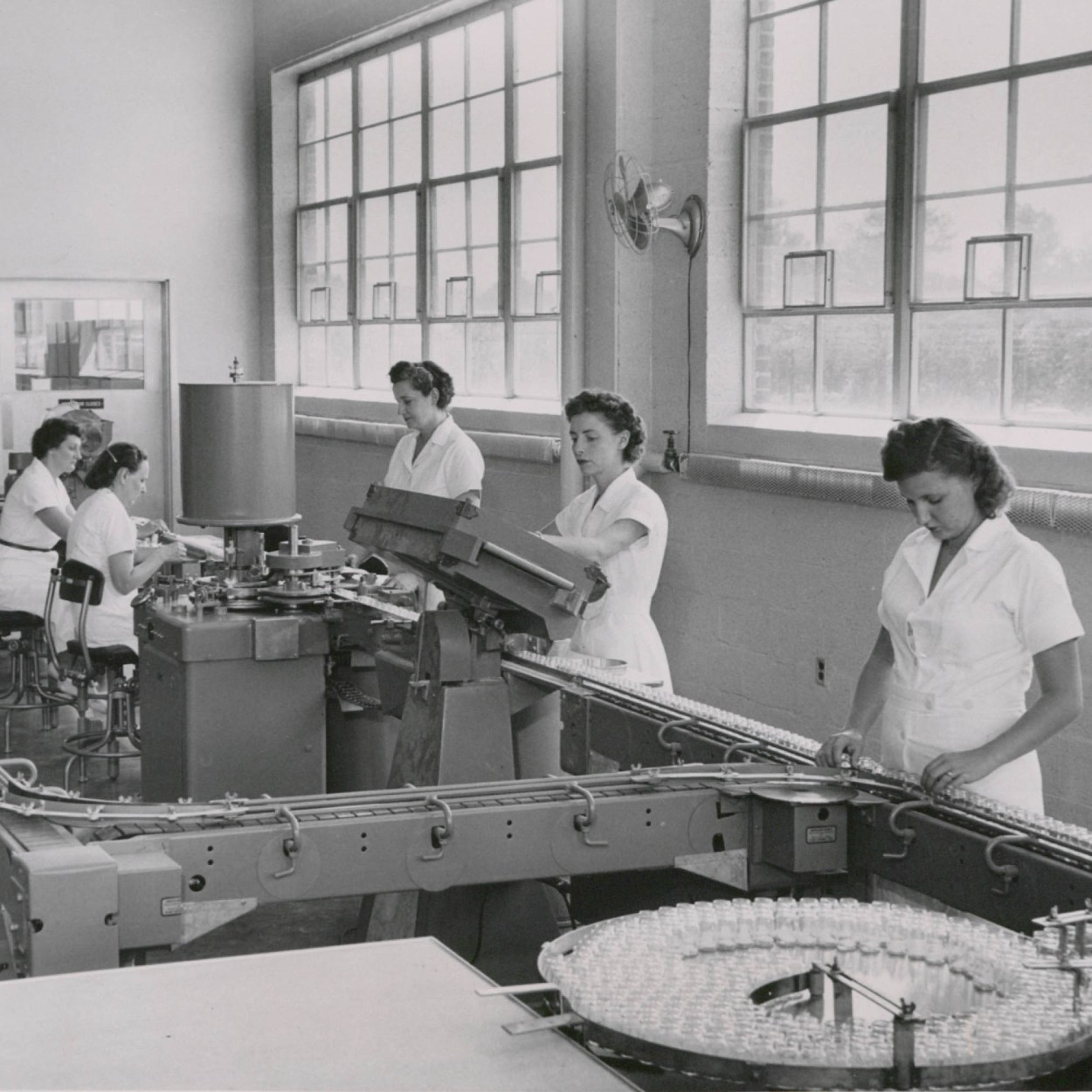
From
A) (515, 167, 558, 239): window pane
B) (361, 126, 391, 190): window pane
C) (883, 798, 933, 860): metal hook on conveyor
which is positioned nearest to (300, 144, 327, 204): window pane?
(361, 126, 391, 190): window pane

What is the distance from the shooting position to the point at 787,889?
2.25 meters

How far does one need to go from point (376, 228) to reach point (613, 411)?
4.68 m

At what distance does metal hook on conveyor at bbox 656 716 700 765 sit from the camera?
259cm

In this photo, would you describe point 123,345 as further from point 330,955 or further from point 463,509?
point 330,955

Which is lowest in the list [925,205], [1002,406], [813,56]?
[1002,406]

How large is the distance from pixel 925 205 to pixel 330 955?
11.8 ft

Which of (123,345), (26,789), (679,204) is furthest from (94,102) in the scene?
(26,789)

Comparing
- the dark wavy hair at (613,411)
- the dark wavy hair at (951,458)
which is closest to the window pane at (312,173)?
the dark wavy hair at (613,411)

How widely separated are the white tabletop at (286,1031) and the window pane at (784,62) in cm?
414

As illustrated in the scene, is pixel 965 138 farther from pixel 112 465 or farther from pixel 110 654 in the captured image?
pixel 110 654

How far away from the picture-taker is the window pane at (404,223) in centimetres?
770

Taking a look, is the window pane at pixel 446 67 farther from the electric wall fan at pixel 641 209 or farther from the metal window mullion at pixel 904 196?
the metal window mullion at pixel 904 196

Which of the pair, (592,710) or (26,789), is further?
(592,710)

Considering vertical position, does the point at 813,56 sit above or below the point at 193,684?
above
